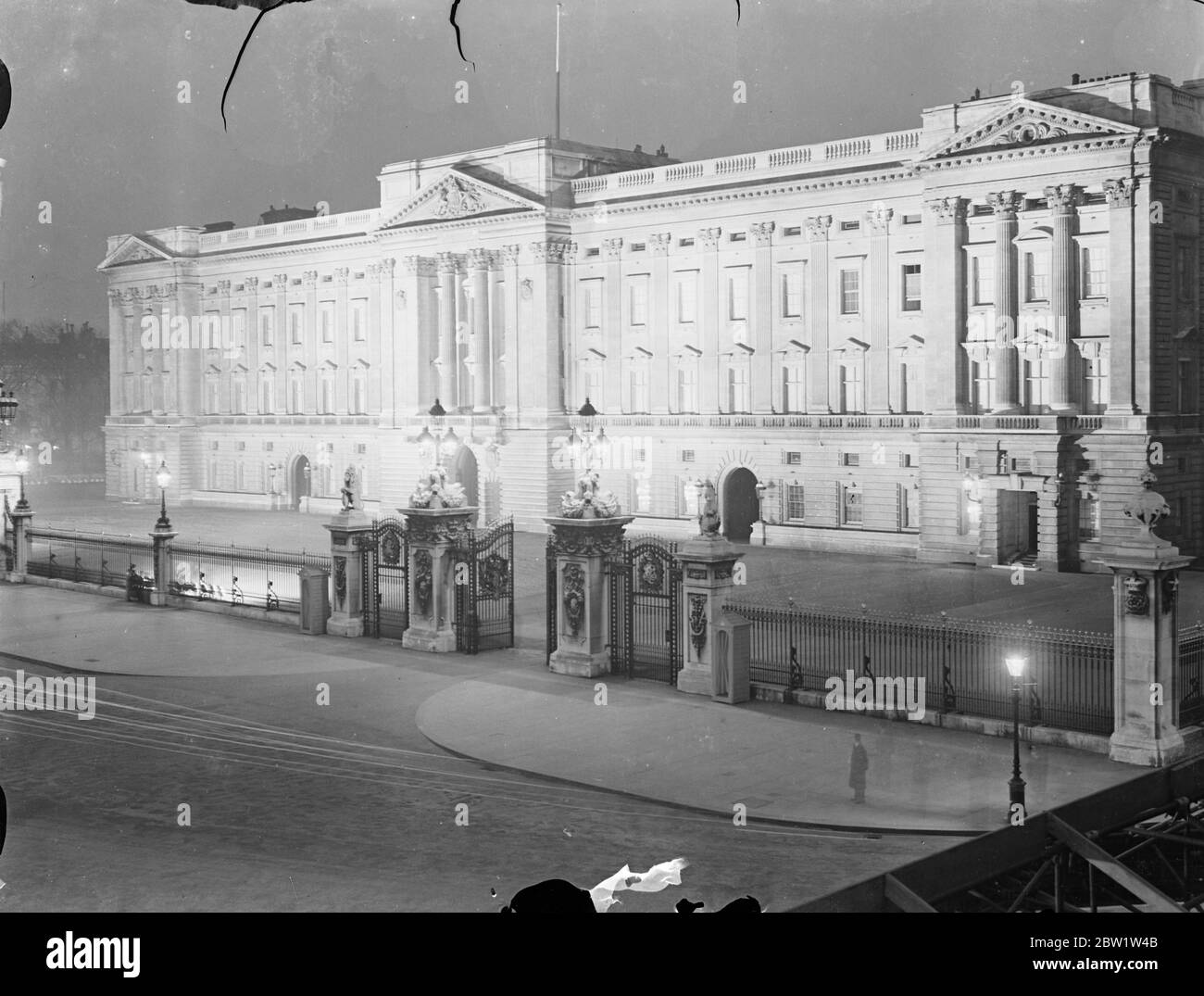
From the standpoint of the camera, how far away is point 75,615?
120 ft

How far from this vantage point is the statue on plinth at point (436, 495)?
30.6 m

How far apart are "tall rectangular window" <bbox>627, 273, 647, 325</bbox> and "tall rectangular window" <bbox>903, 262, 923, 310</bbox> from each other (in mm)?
12538

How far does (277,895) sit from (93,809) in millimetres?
4592

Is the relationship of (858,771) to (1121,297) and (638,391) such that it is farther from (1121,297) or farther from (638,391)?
(638,391)

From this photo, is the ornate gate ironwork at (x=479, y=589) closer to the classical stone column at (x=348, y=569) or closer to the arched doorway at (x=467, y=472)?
the classical stone column at (x=348, y=569)

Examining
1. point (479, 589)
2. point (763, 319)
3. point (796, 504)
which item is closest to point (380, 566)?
point (479, 589)

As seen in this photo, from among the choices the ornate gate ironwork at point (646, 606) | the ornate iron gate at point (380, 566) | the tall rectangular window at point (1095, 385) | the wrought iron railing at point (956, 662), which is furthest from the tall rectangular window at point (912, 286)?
the ornate gate ironwork at point (646, 606)

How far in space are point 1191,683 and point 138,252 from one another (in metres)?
77.4

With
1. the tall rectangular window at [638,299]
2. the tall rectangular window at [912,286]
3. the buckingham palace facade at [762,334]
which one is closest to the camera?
the buckingham palace facade at [762,334]

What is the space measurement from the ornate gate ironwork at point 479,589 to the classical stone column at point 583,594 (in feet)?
6.20

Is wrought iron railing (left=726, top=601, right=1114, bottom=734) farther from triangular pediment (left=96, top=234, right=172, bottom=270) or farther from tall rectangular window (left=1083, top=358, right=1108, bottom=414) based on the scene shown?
triangular pediment (left=96, top=234, right=172, bottom=270)

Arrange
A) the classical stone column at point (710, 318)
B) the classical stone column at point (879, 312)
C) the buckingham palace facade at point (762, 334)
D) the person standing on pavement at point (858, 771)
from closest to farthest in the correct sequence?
the person standing on pavement at point (858, 771)
the buckingham palace facade at point (762, 334)
the classical stone column at point (879, 312)
the classical stone column at point (710, 318)

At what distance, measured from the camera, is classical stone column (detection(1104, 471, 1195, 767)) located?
20.0 meters
